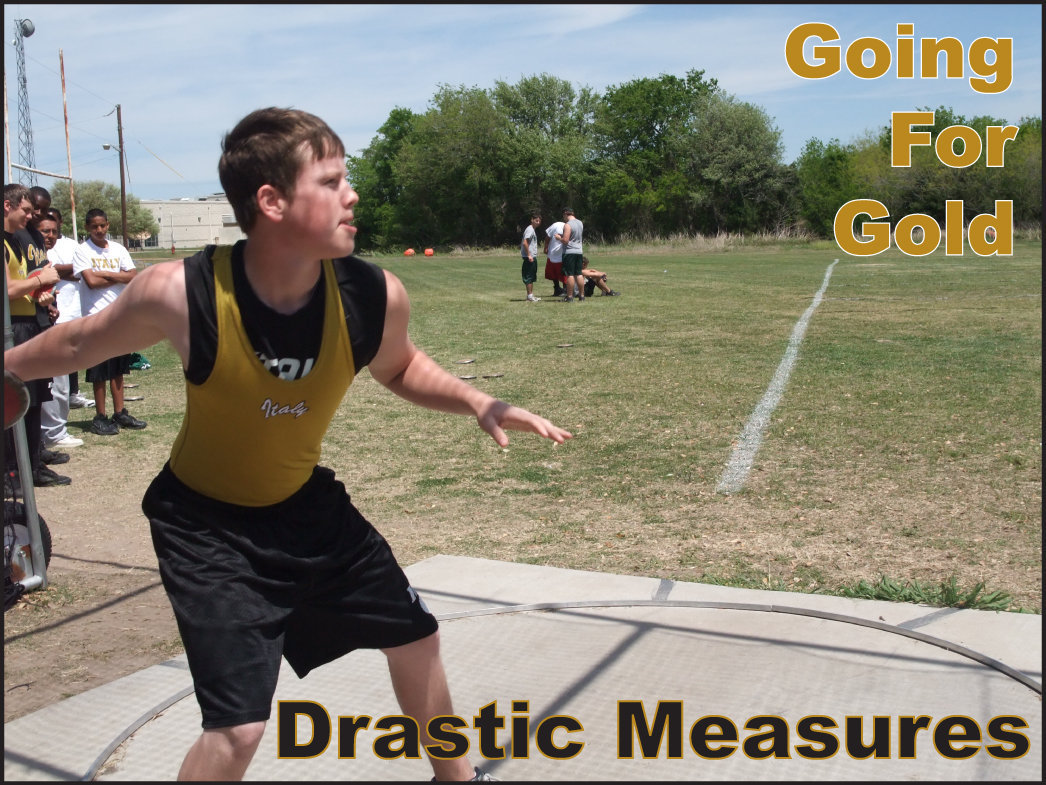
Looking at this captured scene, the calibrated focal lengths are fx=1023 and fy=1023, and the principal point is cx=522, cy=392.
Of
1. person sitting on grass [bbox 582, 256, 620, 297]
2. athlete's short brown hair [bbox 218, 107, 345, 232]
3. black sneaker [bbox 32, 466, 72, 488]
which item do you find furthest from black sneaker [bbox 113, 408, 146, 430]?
person sitting on grass [bbox 582, 256, 620, 297]

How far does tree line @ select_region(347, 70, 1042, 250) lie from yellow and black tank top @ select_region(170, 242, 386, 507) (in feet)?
217

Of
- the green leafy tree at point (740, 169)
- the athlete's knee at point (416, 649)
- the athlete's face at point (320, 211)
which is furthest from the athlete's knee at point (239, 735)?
the green leafy tree at point (740, 169)

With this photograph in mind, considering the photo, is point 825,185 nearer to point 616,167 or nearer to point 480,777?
point 616,167

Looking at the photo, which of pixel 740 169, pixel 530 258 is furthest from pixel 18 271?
pixel 740 169

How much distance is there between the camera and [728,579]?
4578 mm

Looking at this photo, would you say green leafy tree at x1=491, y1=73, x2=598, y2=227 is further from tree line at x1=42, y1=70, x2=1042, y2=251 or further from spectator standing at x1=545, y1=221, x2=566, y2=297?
spectator standing at x1=545, y1=221, x2=566, y2=297

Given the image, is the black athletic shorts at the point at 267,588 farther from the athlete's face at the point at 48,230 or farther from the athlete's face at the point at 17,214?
the athlete's face at the point at 48,230

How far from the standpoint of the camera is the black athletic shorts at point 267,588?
228 cm

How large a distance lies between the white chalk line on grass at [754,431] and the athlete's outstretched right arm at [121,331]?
4.26 m

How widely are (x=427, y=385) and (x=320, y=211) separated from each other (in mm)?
612

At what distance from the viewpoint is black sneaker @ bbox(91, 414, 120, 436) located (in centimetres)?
871

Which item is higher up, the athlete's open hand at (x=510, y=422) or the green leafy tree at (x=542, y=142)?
the green leafy tree at (x=542, y=142)

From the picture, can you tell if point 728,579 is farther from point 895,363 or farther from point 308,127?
point 895,363

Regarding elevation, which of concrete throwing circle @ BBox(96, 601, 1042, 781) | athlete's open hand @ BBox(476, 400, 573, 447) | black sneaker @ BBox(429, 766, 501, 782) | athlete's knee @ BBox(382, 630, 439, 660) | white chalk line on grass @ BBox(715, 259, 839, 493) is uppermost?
athlete's open hand @ BBox(476, 400, 573, 447)
